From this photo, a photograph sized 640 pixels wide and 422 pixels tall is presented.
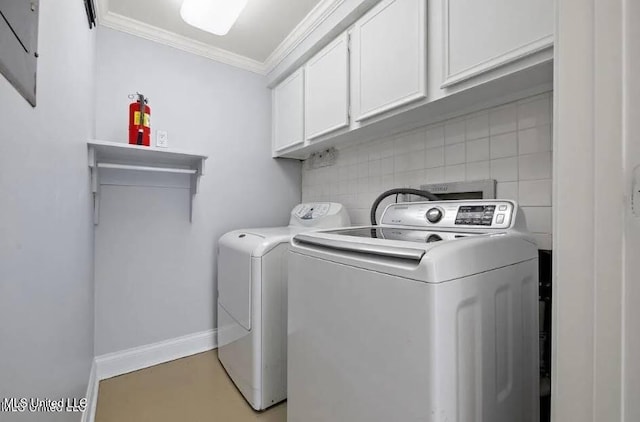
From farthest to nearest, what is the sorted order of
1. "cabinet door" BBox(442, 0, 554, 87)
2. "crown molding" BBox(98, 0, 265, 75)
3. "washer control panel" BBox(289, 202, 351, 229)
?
1. "washer control panel" BBox(289, 202, 351, 229)
2. "crown molding" BBox(98, 0, 265, 75)
3. "cabinet door" BBox(442, 0, 554, 87)

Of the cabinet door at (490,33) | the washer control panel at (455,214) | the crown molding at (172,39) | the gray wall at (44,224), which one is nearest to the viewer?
the gray wall at (44,224)

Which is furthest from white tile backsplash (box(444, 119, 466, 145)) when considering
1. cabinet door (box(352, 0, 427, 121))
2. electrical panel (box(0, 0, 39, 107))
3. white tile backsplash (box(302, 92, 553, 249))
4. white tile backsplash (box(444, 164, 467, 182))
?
electrical panel (box(0, 0, 39, 107))

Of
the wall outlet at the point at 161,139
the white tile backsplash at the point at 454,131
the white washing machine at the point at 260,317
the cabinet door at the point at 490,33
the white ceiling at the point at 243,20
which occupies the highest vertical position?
the white ceiling at the point at 243,20

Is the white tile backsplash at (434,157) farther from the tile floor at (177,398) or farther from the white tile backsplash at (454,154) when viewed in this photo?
the tile floor at (177,398)

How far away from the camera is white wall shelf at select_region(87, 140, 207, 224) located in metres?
1.66

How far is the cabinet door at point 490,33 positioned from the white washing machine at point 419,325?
0.55m

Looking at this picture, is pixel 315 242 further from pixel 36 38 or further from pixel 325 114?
pixel 325 114

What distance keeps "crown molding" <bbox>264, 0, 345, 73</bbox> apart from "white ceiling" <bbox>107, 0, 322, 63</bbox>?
0.09 feet

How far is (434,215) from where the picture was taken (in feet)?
4.39

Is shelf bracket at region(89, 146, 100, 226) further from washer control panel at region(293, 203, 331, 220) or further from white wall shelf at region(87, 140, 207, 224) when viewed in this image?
washer control panel at region(293, 203, 331, 220)

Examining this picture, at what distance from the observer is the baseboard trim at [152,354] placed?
1.93 m

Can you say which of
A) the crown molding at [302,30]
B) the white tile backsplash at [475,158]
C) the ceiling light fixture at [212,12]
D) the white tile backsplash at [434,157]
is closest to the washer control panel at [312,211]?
the white tile backsplash at [475,158]

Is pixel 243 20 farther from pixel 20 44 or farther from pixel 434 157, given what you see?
pixel 20 44

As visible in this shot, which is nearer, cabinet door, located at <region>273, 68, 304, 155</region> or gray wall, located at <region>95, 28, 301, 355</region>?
gray wall, located at <region>95, 28, 301, 355</region>
